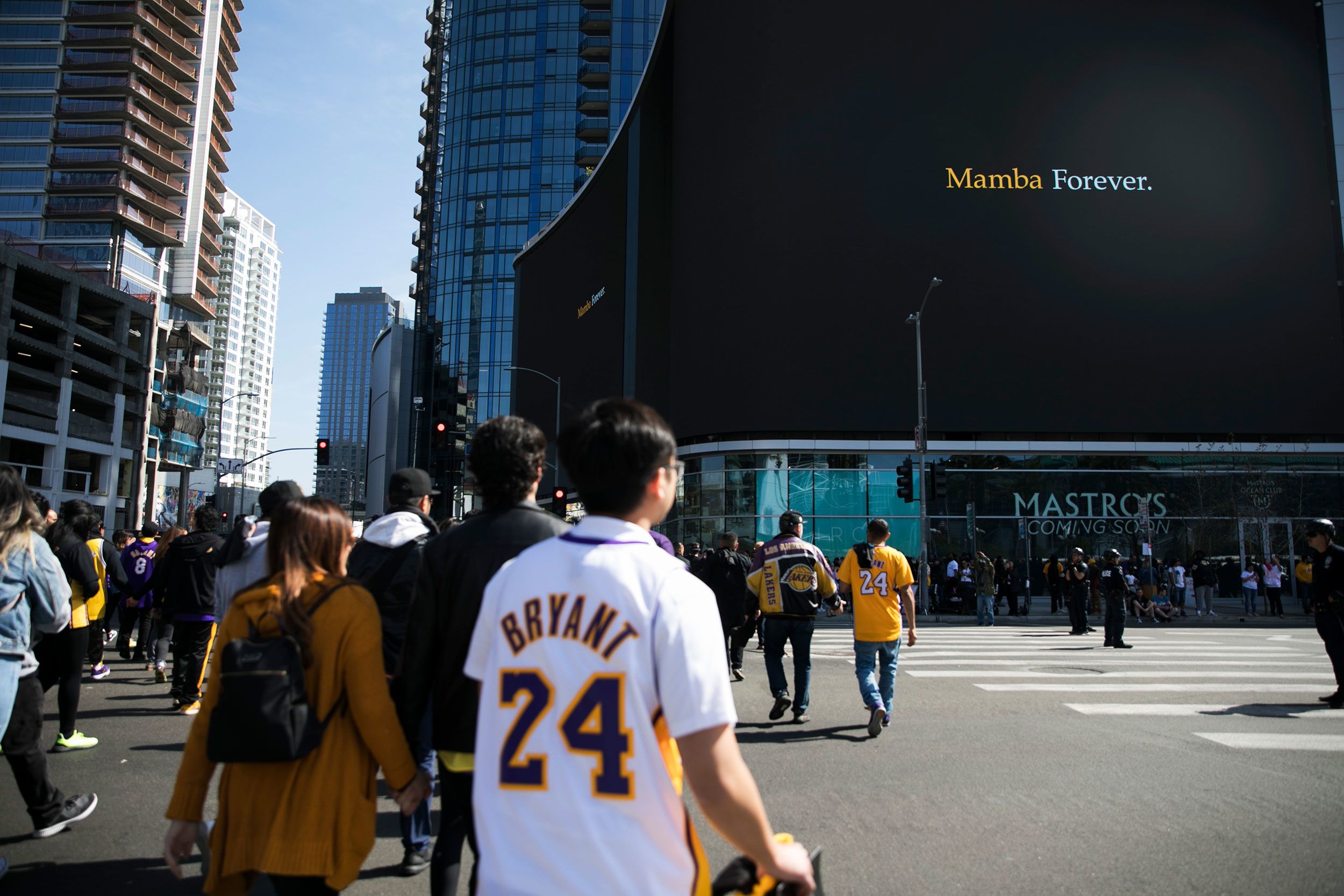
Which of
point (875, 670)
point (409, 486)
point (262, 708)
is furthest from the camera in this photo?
point (875, 670)

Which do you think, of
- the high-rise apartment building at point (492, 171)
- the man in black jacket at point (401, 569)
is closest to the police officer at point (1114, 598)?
the man in black jacket at point (401, 569)

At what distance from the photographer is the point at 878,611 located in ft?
26.3

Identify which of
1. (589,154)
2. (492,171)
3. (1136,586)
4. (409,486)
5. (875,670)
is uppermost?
(589,154)

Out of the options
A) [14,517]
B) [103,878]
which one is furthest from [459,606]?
[103,878]

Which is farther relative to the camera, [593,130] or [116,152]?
[116,152]

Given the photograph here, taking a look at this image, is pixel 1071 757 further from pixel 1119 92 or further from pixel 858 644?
pixel 1119 92

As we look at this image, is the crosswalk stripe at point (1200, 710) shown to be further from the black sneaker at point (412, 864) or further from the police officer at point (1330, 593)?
the black sneaker at point (412, 864)

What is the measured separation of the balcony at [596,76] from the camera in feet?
219

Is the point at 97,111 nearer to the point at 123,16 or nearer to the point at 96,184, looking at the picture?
the point at 96,184

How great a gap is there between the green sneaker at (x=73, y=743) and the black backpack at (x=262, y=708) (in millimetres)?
5730

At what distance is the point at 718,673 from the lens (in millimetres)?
1833

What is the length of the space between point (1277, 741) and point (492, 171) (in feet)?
240

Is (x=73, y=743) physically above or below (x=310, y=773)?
below

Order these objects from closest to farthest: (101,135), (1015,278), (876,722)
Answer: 1. (876,722)
2. (1015,278)
3. (101,135)
